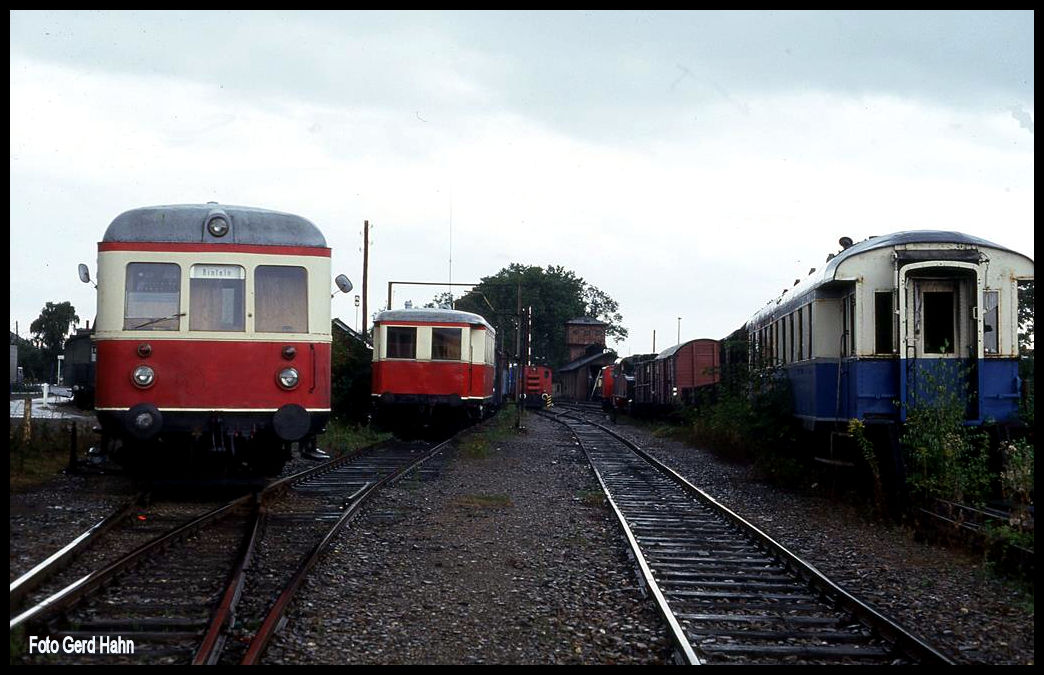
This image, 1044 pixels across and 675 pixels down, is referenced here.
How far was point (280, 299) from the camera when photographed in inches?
436

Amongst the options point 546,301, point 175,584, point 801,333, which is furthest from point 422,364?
point 546,301

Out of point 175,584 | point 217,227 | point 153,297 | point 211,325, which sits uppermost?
point 217,227

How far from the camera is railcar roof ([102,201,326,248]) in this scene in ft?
35.7

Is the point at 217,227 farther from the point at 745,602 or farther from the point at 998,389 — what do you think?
the point at 998,389

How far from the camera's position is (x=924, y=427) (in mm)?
10922

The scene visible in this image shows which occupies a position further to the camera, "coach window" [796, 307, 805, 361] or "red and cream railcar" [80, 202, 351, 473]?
"coach window" [796, 307, 805, 361]

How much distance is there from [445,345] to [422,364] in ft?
2.27

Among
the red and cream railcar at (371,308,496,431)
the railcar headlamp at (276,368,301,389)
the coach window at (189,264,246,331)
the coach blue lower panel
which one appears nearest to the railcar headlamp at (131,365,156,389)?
the coach window at (189,264,246,331)

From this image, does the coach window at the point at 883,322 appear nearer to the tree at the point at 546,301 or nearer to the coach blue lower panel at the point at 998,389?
the coach blue lower panel at the point at 998,389

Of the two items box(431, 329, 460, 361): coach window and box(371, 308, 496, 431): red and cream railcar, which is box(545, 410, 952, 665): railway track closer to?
box(371, 308, 496, 431): red and cream railcar

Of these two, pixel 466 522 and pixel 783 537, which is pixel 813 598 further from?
pixel 466 522

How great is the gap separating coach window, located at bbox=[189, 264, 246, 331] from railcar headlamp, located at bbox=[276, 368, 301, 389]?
0.65 metres

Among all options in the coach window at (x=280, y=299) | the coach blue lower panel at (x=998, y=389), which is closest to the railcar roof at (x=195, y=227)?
the coach window at (x=280, y=299)
